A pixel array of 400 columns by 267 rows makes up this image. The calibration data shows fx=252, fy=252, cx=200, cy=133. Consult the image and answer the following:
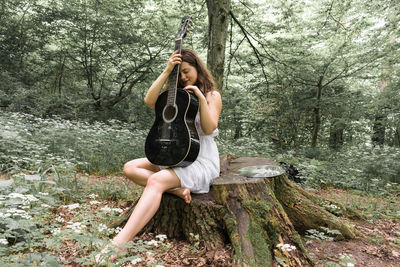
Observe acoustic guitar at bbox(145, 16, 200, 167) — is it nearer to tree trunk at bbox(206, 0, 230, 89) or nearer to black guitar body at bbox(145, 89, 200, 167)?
black guitar body at bbox(145, 89, 200, 167)

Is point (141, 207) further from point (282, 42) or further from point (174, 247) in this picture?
point (282, 42)

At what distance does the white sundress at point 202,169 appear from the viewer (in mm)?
2084

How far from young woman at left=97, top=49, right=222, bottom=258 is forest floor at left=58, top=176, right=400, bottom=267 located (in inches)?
11.5

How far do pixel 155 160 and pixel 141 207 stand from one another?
439 mm

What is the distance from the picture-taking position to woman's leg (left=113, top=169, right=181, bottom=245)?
1.79 metres

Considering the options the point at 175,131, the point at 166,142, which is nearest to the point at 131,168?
the point at 166,142

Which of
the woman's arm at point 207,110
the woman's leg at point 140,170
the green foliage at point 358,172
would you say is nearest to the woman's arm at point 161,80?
the woman's arm at point 207,110

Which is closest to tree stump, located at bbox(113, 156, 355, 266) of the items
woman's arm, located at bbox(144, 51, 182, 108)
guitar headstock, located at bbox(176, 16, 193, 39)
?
woman's arm, located at bbox(144, 51, 182, 108)

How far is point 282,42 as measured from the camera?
21.7ft

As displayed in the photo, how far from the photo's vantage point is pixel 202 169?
2158mm

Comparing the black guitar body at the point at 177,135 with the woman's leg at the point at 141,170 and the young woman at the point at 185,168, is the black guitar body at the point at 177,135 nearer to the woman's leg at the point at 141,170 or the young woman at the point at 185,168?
the young woman at the point at 185,168

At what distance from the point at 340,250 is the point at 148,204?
176 centimetres

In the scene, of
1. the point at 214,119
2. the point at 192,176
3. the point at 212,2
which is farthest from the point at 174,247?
the point at 212,2

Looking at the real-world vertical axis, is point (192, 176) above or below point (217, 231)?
above
